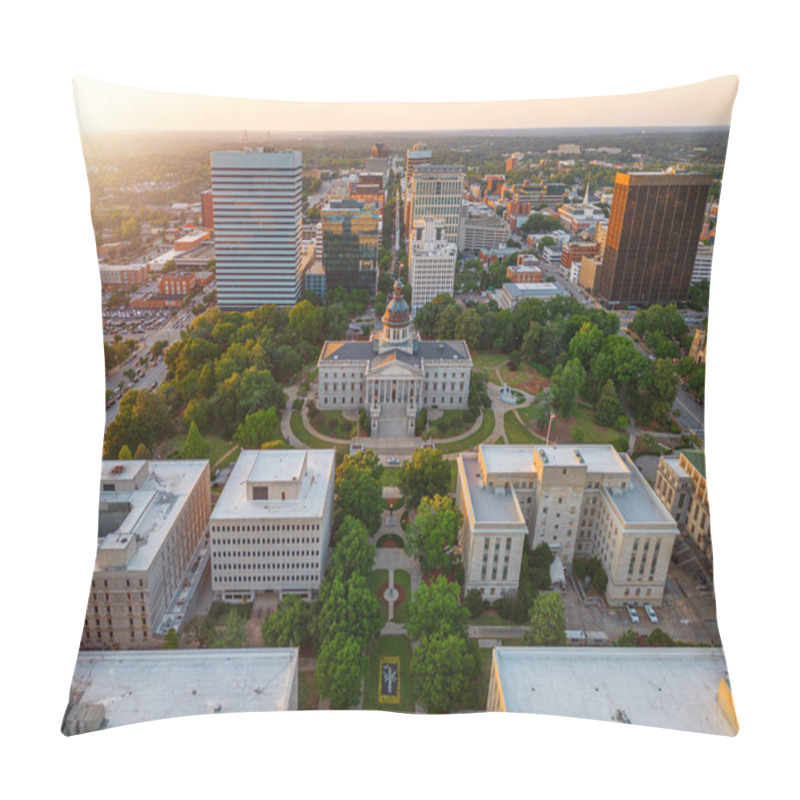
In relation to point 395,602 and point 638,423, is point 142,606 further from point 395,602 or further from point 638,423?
point 638,423

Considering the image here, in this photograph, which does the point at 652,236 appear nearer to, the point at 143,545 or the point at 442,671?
the point at 442,671

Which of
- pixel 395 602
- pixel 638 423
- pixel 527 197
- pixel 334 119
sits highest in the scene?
pixel 334 119

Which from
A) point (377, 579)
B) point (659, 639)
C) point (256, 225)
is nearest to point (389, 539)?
point (377, 579)

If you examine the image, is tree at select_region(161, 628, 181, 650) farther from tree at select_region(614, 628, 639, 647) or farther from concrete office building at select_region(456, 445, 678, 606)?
tree at select_region(614, 628, 639, 647)

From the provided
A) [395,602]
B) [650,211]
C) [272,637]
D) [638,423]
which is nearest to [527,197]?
[650,211]

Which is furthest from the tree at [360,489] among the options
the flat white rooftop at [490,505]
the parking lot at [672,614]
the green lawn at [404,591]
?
the parking lot at [672,614]

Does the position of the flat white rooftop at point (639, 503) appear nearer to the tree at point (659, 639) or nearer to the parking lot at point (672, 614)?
the parking lot at point (672, 614)

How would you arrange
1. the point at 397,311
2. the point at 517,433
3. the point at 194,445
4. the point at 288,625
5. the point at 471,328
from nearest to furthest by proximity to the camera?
the point at 288,625
the point at 194,445
the point at 517,433
the point at 471,328
the point at 397,311

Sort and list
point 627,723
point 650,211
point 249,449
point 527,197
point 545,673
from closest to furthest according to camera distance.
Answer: point 627,723 → point 545,673 → point 650,211 → point 249,449 → point 527,197
